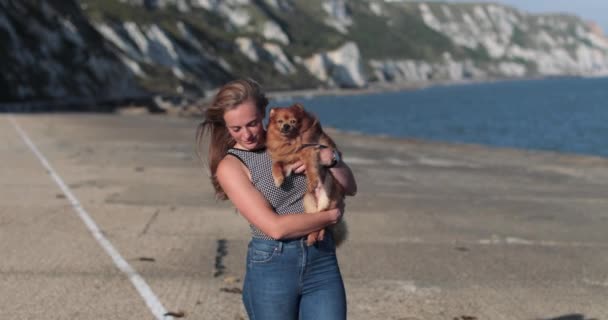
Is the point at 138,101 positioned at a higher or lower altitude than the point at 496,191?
lower

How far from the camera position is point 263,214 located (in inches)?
149

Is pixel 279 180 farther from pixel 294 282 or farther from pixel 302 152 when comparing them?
pixel 294 282

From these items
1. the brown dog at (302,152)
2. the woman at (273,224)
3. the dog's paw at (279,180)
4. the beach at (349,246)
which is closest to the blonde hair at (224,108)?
the woman at (273,224)

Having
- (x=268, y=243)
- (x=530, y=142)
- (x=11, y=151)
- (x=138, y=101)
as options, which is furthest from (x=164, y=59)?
(x=268, y=243)

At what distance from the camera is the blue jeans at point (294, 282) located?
3840 mm

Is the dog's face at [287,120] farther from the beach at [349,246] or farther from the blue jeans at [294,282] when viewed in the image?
the beach at [349,246]

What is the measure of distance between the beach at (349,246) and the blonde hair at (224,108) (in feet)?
9.93

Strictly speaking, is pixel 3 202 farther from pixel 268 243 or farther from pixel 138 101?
pixel 138 101

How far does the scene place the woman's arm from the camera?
12.4ft

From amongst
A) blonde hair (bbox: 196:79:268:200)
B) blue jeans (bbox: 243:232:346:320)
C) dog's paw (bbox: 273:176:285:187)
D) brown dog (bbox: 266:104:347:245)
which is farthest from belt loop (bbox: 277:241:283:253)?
blonde hair (bbox: 196:79:268:200)

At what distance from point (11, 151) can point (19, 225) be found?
41.6ft

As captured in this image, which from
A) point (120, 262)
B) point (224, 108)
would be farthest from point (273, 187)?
point (120, 262)

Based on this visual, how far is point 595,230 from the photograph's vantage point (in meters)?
11.7

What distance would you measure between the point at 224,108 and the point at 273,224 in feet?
2.01
